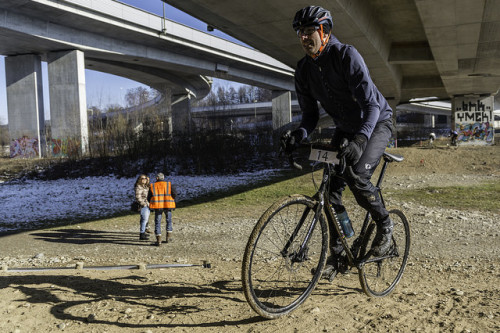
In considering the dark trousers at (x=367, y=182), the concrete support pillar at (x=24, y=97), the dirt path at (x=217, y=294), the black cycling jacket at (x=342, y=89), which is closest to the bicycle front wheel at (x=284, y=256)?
the dirt path at (x=217, y=294)

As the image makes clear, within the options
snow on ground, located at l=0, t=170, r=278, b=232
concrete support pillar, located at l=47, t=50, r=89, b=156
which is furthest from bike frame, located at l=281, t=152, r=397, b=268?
concrete support pillar, located at l=47, t=50, r=89, b=156

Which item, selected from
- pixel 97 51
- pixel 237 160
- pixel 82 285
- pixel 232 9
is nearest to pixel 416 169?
pixel 237 160

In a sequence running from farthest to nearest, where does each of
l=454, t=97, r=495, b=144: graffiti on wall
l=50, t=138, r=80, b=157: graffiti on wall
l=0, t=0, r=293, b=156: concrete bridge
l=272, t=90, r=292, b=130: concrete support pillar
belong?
l=272, t=90, r=292, b=130: concrete support pillar
l=454, t=97, r=495, b=144: graffiti on wall
l=0, t=0, r=293, b=156: concrete bridge
l=50, t=138, r=80, b=157: graffiti on wall

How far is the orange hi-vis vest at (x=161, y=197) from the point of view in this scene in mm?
8180

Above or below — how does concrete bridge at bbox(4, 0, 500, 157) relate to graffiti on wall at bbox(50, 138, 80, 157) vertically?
above

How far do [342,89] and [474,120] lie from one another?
1404 inches

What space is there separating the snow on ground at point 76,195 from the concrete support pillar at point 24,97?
10.8m

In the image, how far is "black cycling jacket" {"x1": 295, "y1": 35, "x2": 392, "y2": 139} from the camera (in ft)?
10.4

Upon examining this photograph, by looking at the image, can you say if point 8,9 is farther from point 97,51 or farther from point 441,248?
point 441,248

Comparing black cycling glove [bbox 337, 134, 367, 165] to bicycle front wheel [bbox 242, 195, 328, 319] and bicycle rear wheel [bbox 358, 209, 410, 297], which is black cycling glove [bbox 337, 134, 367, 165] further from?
bicycle rear wheel [bbox 358, 209, 410, 297]

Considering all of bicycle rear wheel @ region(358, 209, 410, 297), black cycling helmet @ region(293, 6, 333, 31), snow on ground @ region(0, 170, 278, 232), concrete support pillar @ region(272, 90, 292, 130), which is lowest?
snow on ground @ region(0, 170, 278, 232)

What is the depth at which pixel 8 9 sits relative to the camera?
76.6 feet

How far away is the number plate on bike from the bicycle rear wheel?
88cm

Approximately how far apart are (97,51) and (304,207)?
29.8 meters
